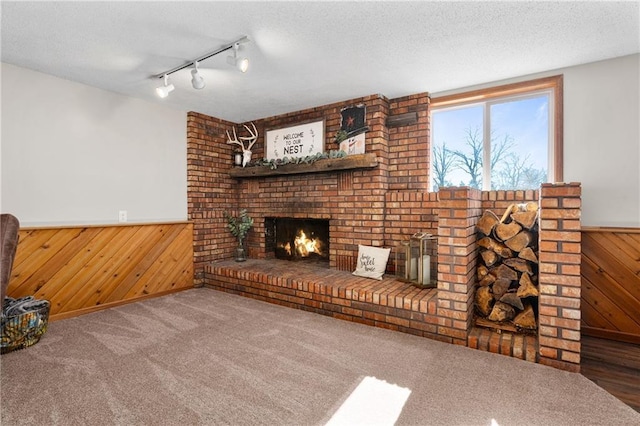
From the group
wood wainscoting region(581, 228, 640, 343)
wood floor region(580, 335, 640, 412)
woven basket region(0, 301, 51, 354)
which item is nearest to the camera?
wood floor region(580, 335, 640, 412)

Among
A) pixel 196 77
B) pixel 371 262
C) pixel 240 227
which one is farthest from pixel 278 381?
pixel 240 227

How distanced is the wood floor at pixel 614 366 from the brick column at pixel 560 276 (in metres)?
0.18

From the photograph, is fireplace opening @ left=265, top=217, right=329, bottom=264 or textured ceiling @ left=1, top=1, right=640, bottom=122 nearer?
textured ceiling @ left=1, top=1, right=640, bottom=122

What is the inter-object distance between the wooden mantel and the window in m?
0.81

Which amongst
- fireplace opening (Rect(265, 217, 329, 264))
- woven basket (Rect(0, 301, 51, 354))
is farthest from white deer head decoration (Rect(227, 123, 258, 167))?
woven basket (Rect(0, 301, 51, 354))

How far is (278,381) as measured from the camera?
191 cm

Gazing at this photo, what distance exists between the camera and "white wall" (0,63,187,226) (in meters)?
2.82

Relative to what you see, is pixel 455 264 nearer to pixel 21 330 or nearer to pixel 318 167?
pixel 318 167

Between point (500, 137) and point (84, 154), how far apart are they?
174 inches

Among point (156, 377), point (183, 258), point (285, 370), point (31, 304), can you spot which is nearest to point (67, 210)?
point (31, 304)

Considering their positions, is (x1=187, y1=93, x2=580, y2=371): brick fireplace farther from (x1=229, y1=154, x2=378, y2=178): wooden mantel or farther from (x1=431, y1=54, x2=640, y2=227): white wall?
(x1=431, y1=54, x2=640, y2=227): white wall

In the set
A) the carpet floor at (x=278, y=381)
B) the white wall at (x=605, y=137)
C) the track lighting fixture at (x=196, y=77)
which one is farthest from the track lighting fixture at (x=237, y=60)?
the white wall at (x=605, y=137)

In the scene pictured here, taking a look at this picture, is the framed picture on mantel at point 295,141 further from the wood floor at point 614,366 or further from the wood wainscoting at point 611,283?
the wood floor at point 614,366

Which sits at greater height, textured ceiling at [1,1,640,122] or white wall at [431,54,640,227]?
textured ceiling at [1,1,640,122]
